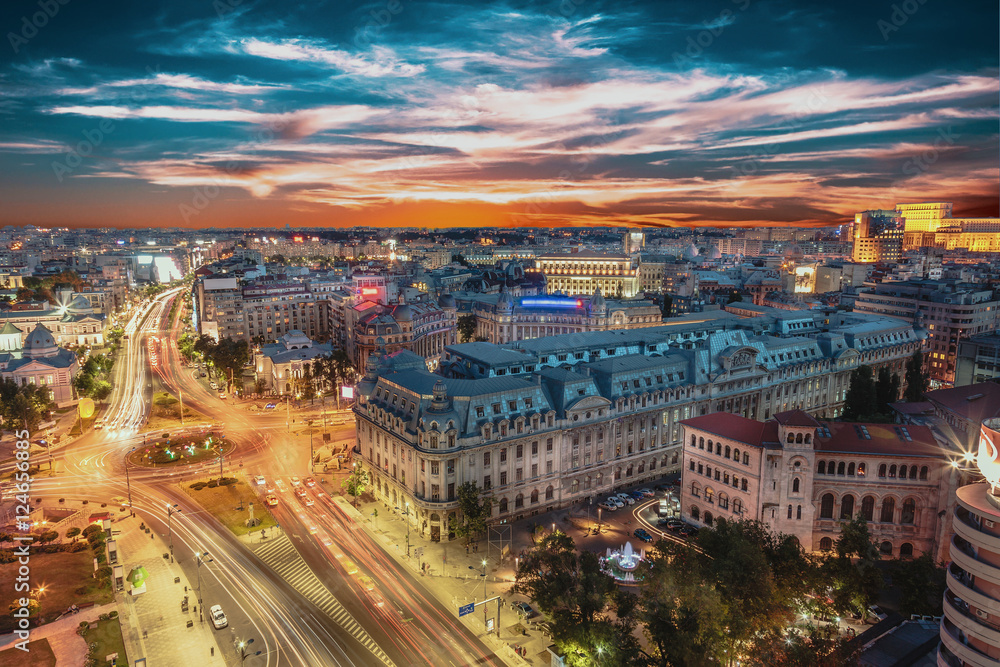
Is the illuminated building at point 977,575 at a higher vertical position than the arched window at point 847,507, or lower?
higher

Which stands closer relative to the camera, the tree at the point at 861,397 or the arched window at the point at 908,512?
the arched window at the point at 908,512

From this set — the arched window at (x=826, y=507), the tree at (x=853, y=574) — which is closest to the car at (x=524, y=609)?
the tree at (x=853, y=574)

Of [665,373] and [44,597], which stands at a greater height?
[665,373]

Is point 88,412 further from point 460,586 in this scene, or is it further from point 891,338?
point 891,338

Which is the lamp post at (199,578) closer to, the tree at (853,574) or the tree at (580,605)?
the tree at (580,605)

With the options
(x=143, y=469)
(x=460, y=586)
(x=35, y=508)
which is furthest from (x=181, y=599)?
(x=143, y=469)

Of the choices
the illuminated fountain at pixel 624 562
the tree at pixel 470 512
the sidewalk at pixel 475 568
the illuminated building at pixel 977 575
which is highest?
the illuminated building at pixel 977 575

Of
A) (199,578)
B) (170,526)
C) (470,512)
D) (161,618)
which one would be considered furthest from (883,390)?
(170,526)
